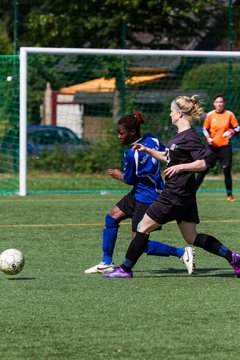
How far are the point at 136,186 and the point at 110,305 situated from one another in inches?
75.4

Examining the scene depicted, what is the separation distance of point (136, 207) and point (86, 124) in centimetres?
1268

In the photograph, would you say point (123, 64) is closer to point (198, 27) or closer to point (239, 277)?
point (198, 27)

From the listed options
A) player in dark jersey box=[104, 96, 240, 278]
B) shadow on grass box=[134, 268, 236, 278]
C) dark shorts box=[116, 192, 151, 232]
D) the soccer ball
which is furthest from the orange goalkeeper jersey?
the soccer ball

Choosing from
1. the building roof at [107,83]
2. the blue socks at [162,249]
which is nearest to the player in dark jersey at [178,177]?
the blue socks at [162,249]

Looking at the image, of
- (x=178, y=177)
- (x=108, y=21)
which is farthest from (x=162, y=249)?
(x=108, y=21)

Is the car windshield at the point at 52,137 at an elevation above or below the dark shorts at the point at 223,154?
below

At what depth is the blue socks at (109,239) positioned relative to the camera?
952 centimetres

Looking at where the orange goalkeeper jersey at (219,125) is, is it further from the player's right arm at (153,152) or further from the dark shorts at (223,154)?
the player's right arm at (153,152)

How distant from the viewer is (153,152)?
870 cm

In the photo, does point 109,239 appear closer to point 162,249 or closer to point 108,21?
point 162,249

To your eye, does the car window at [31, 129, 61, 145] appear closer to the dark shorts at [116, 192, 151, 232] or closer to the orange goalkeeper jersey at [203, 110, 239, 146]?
the orange goalkeeper jersey at [203, 110, 239, 146]

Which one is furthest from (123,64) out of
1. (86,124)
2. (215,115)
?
(215,115)

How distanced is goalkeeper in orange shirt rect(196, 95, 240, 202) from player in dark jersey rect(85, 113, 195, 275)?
8.18 meters

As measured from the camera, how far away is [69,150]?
21.7 meters
